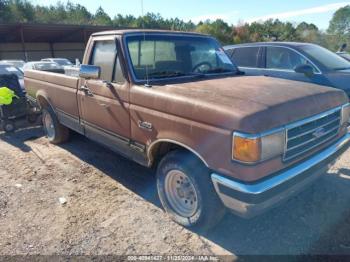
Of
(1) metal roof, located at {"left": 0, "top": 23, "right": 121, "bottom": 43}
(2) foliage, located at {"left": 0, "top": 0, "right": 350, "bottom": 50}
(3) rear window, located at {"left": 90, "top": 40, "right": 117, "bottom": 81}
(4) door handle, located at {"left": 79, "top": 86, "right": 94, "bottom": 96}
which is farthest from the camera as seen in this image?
(2) foliage, located at {"left": 0, "top": 0, "right": 350, "bottom": 50}

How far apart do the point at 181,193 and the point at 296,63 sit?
4.44 metres

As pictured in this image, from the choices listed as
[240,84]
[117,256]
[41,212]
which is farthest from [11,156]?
[240,84]

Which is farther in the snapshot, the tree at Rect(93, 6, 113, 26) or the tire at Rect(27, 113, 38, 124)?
the tree at Rect(93, 6, 113, 26)

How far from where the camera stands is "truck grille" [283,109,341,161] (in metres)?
2.84

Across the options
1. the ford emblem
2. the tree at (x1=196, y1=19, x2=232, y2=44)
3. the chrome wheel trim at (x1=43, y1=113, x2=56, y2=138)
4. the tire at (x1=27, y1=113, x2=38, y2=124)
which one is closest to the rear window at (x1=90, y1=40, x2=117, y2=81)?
the chrome wheel trim at (x1=43, y1=113, x2=56, y2=138)

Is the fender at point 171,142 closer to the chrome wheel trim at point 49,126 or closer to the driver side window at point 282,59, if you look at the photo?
the chrome wheel trim at point 49,126

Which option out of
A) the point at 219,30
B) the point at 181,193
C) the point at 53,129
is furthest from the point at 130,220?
the point at 219,30

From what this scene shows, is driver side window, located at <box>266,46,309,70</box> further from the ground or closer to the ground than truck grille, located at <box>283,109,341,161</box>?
further from the ground

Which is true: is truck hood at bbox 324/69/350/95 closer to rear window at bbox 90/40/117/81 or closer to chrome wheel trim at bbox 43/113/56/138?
rear window at bbox 90/40/117/81

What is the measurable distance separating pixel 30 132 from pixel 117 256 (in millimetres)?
5423

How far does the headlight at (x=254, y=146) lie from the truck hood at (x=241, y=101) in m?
0.06

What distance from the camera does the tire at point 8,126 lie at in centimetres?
723

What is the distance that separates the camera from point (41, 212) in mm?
3889

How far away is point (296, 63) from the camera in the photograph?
6547mm
